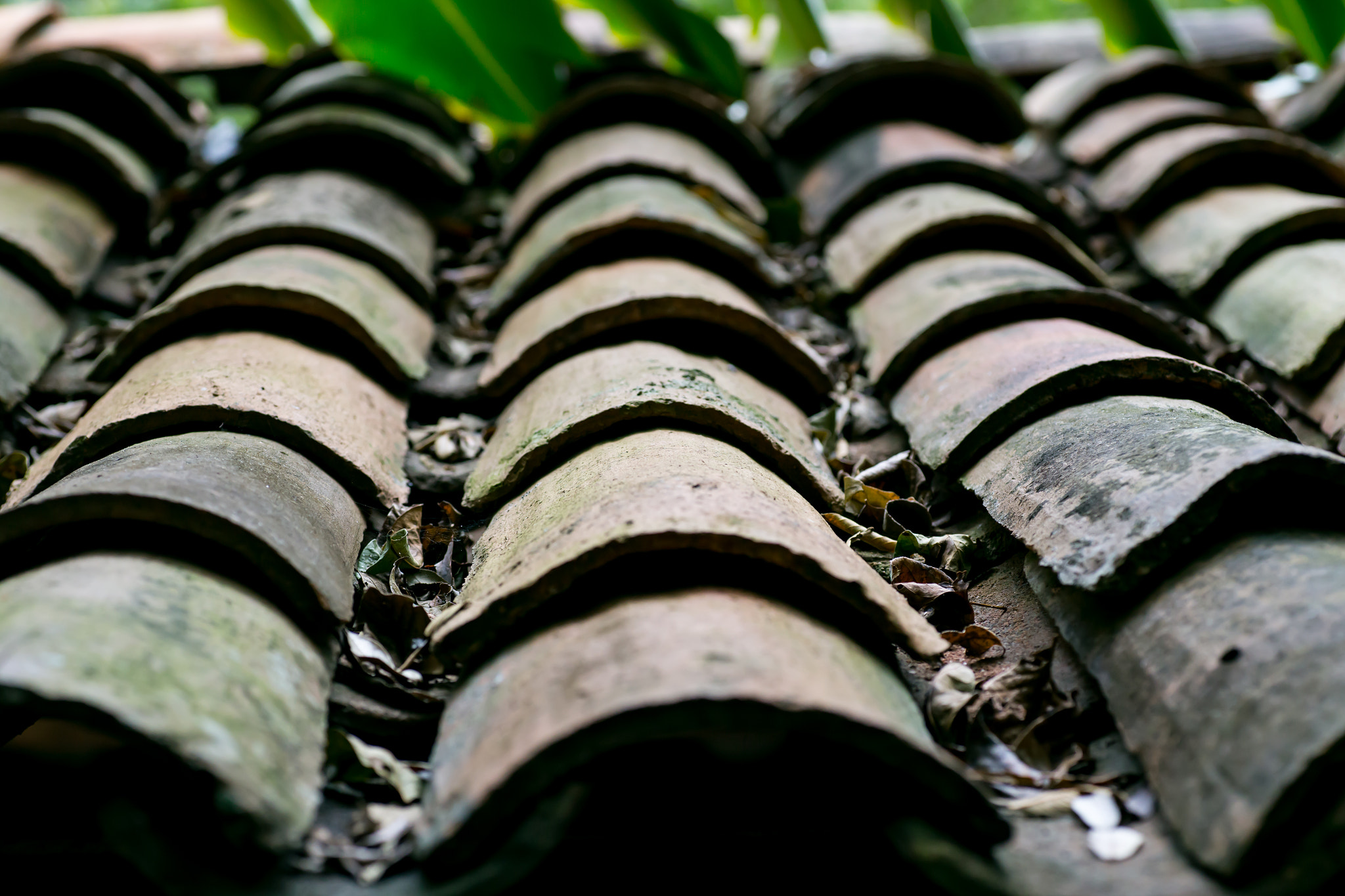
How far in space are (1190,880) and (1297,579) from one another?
33 cm

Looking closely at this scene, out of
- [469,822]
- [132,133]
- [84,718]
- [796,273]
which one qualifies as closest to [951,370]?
[796,273]

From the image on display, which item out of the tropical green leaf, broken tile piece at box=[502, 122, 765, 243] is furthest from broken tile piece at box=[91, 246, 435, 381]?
the tropical green leaf

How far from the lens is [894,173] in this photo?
231cm

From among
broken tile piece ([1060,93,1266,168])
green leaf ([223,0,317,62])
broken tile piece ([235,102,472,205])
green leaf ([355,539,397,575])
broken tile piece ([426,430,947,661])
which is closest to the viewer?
broken tile piece ([426,430,947,661])

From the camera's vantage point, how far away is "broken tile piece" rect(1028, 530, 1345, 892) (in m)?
0.89

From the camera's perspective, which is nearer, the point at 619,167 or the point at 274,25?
the point at 619,167

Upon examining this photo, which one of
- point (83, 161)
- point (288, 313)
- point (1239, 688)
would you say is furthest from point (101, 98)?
point (1239, 688)

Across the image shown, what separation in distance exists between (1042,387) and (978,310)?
12.6 inches

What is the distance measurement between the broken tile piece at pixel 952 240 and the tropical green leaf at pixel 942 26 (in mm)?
1057

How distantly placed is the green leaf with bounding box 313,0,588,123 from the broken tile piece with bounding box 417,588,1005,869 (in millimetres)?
1987

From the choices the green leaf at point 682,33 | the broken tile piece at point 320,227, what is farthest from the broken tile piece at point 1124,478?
the green leaf at point 682,33

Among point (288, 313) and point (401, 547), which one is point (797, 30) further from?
point (401, 547)

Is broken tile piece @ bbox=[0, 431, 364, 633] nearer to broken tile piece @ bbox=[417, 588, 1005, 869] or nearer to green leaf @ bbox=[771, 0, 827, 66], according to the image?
broken tile piece @ bbox=[417, 588, 1005, 869]

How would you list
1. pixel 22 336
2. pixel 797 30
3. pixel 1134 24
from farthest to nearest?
pixel 1134 24 < pixel 797 30 < pixel 22 336
